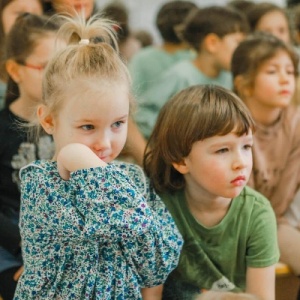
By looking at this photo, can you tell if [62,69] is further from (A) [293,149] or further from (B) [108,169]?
(A) [293,149]

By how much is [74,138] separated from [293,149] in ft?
2.84

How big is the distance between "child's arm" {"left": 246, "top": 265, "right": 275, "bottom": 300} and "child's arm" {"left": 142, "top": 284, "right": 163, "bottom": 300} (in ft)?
0.67

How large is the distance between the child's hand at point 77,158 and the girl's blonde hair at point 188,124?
0.24 meters

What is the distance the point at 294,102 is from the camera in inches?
92.8

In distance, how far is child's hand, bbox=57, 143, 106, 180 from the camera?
112 cm

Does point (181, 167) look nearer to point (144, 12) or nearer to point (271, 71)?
point (271, 71)

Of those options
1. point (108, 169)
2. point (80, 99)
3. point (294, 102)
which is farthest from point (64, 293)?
point (294, 102)

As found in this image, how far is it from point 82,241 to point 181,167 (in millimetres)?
298

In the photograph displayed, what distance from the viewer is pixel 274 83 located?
72.2 inches

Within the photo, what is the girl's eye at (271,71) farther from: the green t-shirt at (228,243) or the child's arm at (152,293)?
the child's arm at (152,293)

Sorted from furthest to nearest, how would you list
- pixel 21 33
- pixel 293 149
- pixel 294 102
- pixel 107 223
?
pixel 294 102 → pixel 293 149 → pixel 21 33 → pixel 107 223

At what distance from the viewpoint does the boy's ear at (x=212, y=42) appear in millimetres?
2336

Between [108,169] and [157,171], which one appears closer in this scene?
[108,169]

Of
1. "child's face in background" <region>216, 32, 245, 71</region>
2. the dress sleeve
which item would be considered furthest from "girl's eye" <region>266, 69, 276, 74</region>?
the dress sleeve
